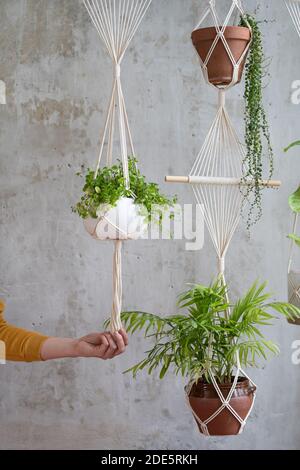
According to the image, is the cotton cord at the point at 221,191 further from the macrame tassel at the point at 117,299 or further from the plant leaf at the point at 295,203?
the macrame tassel at the point at 117,299

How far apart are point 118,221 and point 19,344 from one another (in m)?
0.60

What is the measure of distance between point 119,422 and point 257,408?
0.78 m

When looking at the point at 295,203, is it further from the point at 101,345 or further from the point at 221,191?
→ the point at 101,345

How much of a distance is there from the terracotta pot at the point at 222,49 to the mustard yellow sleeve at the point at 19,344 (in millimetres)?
1336

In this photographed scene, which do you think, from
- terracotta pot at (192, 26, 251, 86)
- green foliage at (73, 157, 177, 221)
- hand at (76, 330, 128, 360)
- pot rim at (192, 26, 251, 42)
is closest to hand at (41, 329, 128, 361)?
hand at (76, 330, 128, 360)

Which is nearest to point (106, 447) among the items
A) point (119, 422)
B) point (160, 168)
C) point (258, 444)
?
point (119, 422)

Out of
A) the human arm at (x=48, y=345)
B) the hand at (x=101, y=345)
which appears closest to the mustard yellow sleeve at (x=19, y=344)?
the human arm at (x=48, y=345)

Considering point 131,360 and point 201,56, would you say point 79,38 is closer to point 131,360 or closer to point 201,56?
point 201,56

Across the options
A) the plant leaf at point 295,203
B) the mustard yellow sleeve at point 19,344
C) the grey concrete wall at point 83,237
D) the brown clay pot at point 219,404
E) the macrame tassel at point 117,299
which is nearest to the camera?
the mustard yellow sleeve at point 19,344

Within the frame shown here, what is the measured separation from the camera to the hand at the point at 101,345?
263 centimetres

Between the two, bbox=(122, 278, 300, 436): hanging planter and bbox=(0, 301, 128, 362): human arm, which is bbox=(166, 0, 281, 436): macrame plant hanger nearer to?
bbox=(122, 278, 300, 436): hanging planter

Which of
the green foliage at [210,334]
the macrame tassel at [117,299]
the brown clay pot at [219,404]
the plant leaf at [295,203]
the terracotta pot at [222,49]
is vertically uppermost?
the terracotta pot at [222,49]

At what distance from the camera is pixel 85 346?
2.63 m

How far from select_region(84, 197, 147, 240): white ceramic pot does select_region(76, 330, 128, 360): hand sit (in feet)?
1.27
